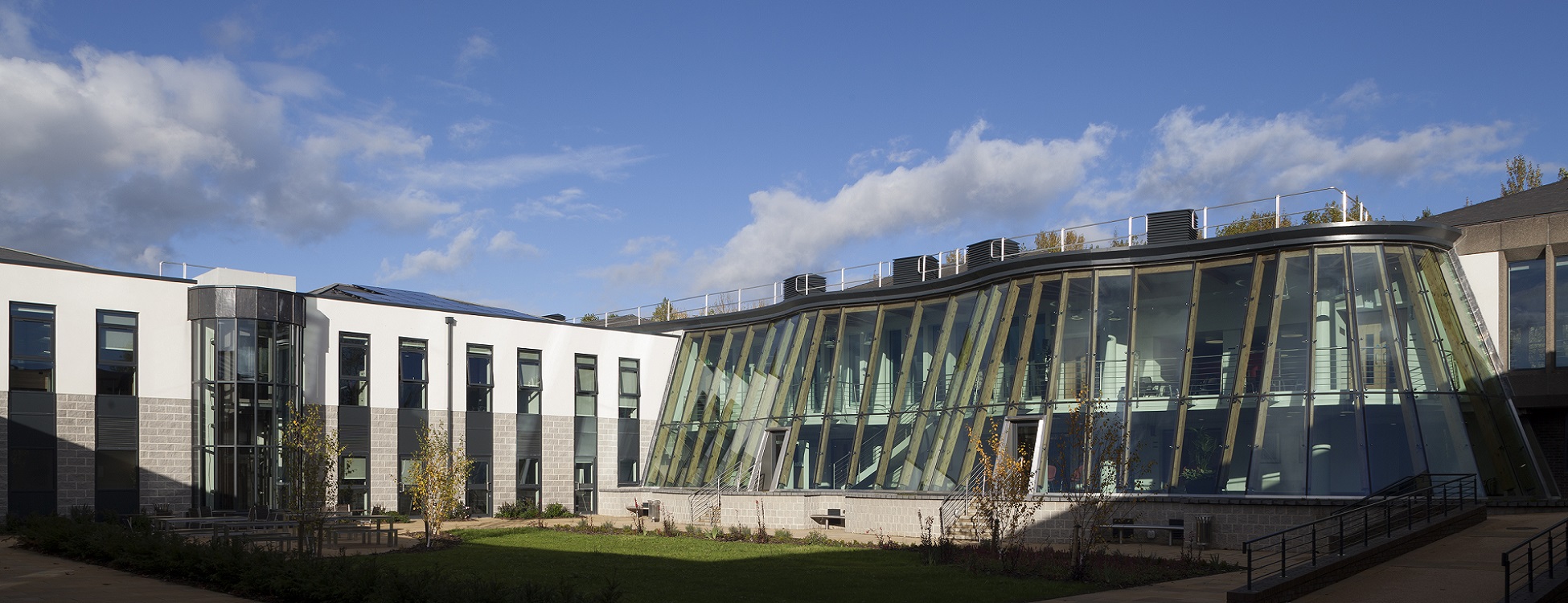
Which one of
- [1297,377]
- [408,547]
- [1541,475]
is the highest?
[1297,377]

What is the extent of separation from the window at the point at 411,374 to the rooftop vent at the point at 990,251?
54.6ft

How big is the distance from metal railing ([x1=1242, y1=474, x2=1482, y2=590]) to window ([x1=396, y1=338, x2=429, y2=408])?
947 inches

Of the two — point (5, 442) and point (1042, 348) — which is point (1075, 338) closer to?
point (1042, 348)

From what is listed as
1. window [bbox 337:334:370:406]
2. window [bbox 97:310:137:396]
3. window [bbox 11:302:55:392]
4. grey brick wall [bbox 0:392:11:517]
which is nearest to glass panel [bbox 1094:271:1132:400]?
window [bbox 337:334:370:406]

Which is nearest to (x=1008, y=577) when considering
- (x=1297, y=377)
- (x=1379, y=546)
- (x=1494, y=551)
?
(x=1379, y=546)

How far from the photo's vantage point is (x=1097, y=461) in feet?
85.8

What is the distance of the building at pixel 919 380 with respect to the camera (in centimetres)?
2572

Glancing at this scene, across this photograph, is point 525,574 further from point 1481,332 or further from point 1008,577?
point 1481,332

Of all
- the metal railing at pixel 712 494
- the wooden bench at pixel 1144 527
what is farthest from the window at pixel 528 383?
the wooden bench at pixel 1144 527

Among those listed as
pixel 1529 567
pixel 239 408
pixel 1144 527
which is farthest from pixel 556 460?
pixel 1529 567

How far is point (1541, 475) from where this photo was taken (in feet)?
86.5

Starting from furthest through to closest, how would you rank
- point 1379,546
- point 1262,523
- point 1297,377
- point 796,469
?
point 796,469 < point 1297,377 < point 1262,523 < point 1379,546

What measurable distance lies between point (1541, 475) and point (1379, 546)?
32.9 ft

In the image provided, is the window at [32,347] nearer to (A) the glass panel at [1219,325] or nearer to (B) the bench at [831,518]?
(B) the bench at [831,518]
